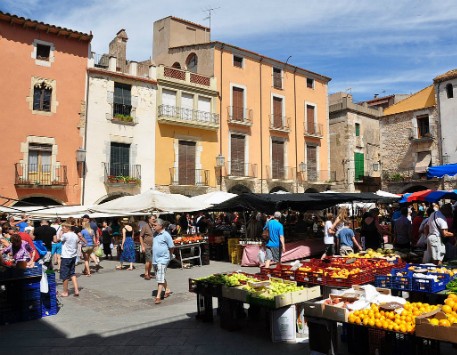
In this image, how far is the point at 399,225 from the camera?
11.0 meters

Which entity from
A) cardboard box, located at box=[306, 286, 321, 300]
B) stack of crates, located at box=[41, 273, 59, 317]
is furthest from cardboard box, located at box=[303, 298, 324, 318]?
stack of crates, located at box=[41, 273, 59, 317]

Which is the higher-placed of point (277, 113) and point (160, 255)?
point (277, 113)

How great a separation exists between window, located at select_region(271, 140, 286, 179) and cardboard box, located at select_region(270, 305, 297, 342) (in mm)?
20943

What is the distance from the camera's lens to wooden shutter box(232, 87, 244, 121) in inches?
992

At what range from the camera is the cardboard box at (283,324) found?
5.61m

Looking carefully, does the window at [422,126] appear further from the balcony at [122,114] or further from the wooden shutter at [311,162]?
the balcony at [122,114]

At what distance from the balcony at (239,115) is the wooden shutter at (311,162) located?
5.44 metres

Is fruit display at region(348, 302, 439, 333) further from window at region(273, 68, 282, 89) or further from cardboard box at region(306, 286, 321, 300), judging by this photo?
window at region(273, 68, 282, 89)

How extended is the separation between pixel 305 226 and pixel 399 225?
4500mm

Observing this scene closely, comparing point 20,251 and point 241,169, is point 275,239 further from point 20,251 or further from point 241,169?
Answer: point 241,169

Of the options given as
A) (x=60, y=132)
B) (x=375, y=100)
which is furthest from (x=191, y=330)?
(x=375, y=100)

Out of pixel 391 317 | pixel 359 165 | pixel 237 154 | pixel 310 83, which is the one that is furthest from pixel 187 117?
pixel 391 317

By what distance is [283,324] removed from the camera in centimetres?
563

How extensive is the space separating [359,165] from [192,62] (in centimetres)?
1456
